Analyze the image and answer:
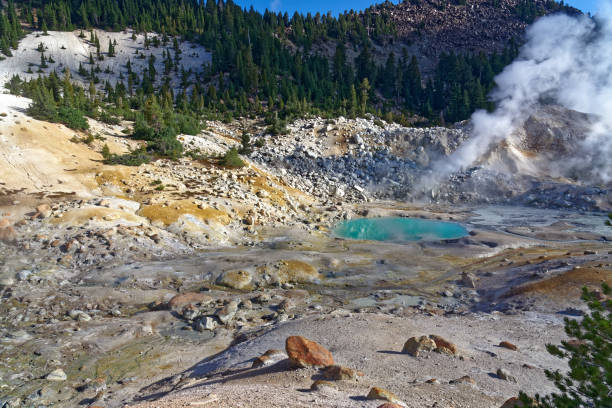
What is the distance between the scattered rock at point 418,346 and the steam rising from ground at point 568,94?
118 ft

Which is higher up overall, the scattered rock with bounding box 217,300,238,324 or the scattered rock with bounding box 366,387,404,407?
the scattered rock with bounding box 366,387,404,407

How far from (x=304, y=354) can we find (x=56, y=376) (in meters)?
6.18

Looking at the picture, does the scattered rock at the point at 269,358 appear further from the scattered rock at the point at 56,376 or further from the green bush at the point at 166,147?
the green bush at the point at 166,147

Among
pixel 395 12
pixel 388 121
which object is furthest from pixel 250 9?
pixel 388 121

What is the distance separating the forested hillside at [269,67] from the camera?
57906 mm

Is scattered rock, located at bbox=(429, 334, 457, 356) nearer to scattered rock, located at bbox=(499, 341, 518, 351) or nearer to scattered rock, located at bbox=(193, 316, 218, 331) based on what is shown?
scattered rock, located at bbox=(499, 341, 518, 351)

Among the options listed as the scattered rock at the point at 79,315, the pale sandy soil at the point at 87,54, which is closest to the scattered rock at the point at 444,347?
the scattered rock at the point at 79,315

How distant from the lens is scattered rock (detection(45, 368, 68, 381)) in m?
7.91

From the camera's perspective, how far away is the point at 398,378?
255 inches

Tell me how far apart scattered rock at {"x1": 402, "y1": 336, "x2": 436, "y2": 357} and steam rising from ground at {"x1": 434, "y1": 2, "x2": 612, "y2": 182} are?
35851 millimetres

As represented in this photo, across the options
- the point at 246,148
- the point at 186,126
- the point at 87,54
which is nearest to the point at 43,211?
the point at 186,126

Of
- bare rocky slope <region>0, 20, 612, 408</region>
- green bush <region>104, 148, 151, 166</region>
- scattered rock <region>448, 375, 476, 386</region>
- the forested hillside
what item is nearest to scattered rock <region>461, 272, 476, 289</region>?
bare rocky slope <region>0, 20, 612, 408</region>

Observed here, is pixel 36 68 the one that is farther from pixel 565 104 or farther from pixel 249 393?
pixel 565 104

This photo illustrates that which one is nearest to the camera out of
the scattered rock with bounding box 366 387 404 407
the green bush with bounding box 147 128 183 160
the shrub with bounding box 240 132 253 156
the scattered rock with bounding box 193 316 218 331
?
the scattered rock with bounding box 366 387 404 407
